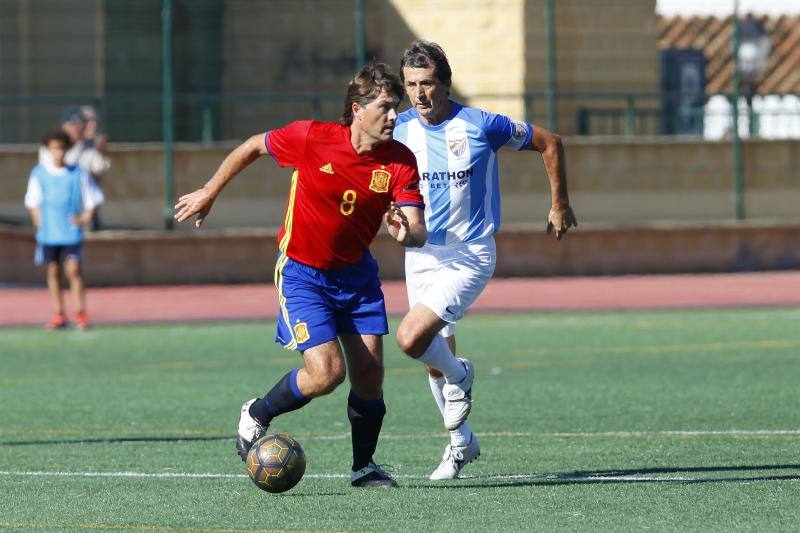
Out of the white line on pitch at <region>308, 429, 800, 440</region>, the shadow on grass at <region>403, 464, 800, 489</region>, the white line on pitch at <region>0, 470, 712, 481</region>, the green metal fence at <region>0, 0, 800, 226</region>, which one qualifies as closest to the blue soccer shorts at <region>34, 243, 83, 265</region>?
the green metal fence at <region>0, 0, 800, 226</region>

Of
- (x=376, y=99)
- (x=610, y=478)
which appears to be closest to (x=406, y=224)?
(x=376, y=99)

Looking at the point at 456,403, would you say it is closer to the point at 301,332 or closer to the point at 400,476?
the point at 400,476

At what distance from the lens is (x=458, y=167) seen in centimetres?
849

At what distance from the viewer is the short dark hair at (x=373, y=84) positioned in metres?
7.45

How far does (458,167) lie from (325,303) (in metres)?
1.24

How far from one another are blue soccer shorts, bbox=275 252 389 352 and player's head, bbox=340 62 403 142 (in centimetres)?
66

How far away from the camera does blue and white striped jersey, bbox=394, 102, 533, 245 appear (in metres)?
8.48

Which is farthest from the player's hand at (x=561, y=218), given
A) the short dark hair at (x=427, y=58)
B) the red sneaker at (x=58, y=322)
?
the red sneaker at (x=58, y=322)

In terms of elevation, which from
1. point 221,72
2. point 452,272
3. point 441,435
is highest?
point 221,72

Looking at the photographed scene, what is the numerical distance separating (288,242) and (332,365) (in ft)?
2.08

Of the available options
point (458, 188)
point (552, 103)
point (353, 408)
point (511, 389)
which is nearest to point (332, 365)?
point (353, 408)

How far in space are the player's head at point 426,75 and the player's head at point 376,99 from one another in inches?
24.7

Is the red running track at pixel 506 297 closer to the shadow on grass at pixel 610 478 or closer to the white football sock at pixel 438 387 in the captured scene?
the white football sock at pixel 438 387

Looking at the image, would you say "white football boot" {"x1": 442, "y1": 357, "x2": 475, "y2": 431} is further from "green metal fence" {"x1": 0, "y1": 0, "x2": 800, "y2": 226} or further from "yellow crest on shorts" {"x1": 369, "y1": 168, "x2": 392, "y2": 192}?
"green metal fence" {"x1": 0, "y1": 0, "x2": 800, "y2": 226}
